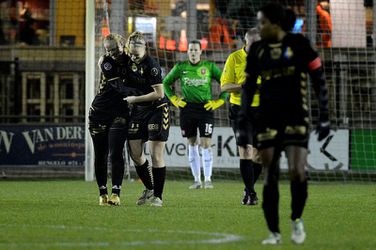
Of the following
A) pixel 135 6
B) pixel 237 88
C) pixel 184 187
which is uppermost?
pixel 135 6

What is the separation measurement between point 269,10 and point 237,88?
193 inches

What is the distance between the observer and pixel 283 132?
28.9ft

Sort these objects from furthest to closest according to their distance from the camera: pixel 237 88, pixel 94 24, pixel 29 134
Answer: pixel 29 134
pixel 94 24
pixel 237 88

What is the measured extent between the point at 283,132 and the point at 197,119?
33.6ft

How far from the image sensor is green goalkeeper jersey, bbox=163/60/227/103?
18797mm

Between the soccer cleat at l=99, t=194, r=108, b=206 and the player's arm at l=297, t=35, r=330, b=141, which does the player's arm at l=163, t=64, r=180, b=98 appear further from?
the player's arm at l=297, t=35, r=330, b=141

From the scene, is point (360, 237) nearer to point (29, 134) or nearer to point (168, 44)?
point (29, 134)

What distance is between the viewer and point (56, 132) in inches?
904

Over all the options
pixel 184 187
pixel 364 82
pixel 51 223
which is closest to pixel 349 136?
pixel 364 82

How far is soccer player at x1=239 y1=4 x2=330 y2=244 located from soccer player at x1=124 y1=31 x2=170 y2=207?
411 cm

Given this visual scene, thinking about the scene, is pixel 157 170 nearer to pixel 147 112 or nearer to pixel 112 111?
pixel 147 112

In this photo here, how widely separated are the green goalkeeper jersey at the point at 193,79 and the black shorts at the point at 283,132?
994 cm

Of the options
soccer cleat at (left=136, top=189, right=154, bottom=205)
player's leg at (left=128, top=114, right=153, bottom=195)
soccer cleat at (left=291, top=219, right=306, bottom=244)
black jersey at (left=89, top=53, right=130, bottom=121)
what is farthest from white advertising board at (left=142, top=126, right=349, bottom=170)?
soccer cleat at (left=291, top=219, right=306, bottom=244)

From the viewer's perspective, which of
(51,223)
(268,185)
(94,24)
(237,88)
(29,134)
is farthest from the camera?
(29,134)
